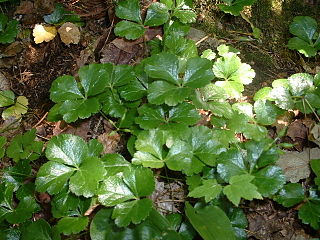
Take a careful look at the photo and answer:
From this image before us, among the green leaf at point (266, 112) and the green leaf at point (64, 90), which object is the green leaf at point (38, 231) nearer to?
the green leaf at point (64, 90)

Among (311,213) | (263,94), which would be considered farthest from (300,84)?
(311,213)

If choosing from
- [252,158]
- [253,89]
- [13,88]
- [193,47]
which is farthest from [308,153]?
[13,88]

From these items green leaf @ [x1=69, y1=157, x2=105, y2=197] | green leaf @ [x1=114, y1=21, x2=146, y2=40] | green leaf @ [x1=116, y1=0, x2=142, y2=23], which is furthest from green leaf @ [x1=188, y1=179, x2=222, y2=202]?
green leaf @ [x1=116, y1=0, x2=142, y2=23]

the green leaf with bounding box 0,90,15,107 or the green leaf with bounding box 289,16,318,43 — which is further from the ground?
the green leaf with bounding box 289,16,318,43

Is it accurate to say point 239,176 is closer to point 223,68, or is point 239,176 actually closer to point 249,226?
point 249,226

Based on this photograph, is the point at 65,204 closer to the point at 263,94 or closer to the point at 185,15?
the point at 263,94

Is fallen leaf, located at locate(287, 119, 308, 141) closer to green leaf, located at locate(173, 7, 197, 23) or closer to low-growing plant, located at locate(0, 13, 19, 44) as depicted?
green leaf, located at locate(173, 7, 197, 23)

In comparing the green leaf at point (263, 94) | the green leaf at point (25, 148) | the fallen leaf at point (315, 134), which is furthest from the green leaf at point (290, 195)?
the green leaf at point (25, 148)
